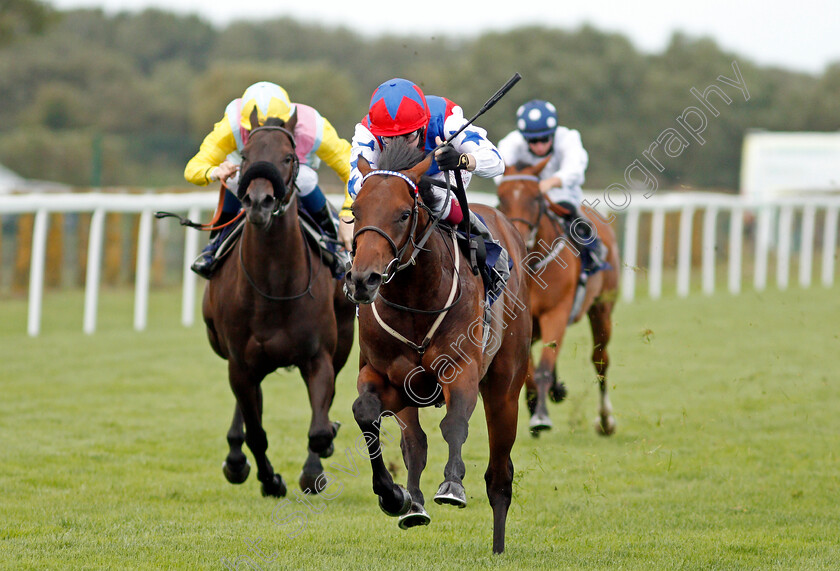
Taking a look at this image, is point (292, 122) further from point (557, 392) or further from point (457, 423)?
point (557, 392)

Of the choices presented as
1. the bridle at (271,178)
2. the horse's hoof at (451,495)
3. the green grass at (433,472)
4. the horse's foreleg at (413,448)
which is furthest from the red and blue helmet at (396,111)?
the green grass at (433,472)

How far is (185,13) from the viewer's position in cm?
4850

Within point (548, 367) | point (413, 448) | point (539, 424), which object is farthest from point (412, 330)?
point (548, 367)

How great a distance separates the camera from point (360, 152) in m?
4.45

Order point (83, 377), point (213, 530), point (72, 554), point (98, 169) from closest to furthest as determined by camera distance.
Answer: point (72, 554) → point (213, 530) → point (83, 377) → point (98, 169)

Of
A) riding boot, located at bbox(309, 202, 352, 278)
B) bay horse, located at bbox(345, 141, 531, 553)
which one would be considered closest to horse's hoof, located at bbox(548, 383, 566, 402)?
riding boot, located at bbox(309, 202, 352, 278)

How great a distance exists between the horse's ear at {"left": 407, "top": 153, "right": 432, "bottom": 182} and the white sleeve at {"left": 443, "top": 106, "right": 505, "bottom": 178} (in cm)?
40

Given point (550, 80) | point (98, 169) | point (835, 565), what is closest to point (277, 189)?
point (835, 565)

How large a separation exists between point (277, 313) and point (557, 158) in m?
3.20

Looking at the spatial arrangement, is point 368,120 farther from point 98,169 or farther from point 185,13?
point 185,13

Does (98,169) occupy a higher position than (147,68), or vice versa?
(147,68)

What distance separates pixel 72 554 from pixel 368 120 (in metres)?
2.18

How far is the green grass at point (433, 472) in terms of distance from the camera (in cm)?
460

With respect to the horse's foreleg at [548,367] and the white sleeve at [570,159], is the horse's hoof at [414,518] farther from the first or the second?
the white sleeve at [570,159]
